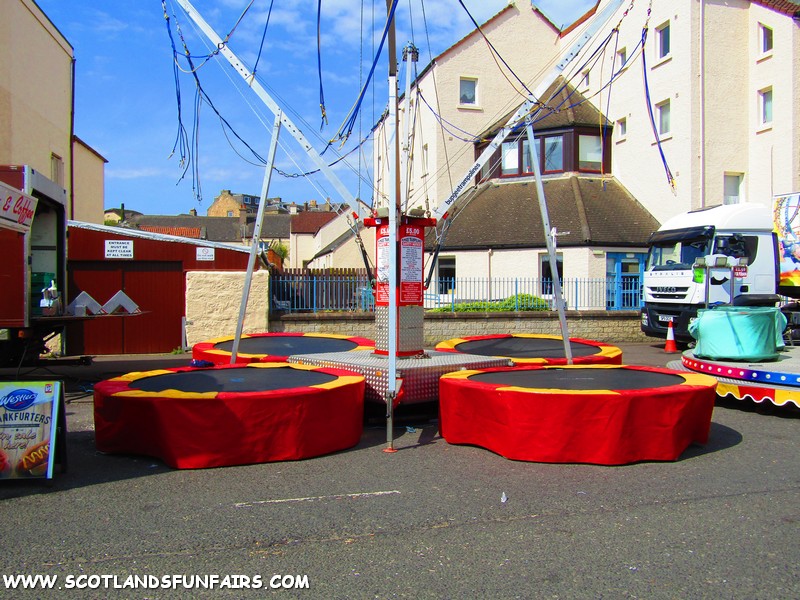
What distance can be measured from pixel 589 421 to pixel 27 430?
4703 mm

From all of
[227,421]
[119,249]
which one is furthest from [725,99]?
[227,421]

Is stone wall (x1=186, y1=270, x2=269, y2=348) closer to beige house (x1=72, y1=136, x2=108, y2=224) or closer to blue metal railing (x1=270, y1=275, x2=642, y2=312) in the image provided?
blue metal railing (x1=270, y1=275, x2=642, y2=312)

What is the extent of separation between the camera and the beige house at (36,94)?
649 inches

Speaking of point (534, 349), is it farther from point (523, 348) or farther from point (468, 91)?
point (468, 91)

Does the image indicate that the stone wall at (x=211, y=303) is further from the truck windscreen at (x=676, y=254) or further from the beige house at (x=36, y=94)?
the truck windscreen at (x=676, y=254)

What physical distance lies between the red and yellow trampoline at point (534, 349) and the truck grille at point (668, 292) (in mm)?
5588

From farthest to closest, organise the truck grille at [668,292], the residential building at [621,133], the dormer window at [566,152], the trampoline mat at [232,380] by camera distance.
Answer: the dormer window at [566,152] < the residential building at [621,133] < the truck grille at [668,292] < the trampoline mat at [232,380]

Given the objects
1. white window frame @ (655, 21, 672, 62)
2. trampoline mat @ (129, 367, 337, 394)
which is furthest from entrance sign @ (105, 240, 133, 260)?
white window frame @ (655, 21, 672, 62)

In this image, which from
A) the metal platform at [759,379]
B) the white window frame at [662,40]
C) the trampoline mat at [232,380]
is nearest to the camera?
the trampoline mat at [232,380]

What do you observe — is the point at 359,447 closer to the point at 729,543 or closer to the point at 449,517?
the point at 449,517

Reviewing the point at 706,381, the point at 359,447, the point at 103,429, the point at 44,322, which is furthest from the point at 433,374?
the point at 44,322

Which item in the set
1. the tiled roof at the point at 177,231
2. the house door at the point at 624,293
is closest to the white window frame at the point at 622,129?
the house door at the point at 624,293

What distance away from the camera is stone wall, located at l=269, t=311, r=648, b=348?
17297 millimetres

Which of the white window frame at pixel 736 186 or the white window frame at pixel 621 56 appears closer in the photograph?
the white window frame at pixel 736 186
